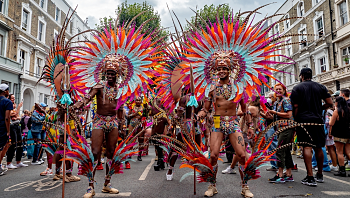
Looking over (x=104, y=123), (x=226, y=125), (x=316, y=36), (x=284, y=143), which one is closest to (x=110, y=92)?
(x=104, y=123)

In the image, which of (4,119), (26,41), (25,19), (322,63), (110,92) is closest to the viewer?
(110,92)

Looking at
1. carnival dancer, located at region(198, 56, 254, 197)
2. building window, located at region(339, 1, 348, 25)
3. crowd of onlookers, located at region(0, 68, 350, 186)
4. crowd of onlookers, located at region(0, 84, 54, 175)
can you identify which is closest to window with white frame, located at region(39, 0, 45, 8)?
crowd of onlookers, located at region(0, 84, 54, 175)

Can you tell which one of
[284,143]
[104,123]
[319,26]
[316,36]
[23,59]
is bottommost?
[284,143]

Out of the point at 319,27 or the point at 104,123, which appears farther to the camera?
the point at 319,27

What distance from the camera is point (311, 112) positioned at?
4.71 metres

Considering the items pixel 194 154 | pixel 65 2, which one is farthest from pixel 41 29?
pixel 194 154

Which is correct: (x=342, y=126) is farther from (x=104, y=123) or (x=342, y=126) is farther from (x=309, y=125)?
(x=104, y=123)

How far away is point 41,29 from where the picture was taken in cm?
2453

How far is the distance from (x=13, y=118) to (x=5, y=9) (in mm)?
16419

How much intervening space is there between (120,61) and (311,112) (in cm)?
375

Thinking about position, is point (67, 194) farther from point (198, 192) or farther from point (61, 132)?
point (198, 192)

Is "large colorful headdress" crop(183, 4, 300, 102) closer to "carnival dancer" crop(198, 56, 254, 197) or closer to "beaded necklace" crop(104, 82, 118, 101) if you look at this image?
"carnival dancer" crop(198, 56, 254, 197)

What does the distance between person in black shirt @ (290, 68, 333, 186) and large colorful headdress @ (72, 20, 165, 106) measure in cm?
298

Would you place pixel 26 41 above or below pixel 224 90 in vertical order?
above
